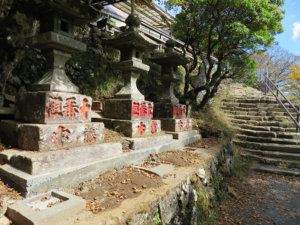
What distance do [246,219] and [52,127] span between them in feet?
14.3

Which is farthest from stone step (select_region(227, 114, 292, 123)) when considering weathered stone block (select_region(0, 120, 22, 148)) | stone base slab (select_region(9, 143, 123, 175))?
weathered stone block (select_region(0, 120, 22, 148))

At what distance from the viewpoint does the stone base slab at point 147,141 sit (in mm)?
4379

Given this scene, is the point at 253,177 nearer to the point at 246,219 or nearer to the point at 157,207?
the point at 246,219

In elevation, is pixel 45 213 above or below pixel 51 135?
below

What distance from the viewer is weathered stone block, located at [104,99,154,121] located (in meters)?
4.78

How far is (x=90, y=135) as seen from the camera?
11.8 feet

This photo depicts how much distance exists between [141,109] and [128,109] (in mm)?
384

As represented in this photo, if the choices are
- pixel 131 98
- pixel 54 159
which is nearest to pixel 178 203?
pixel 54 159

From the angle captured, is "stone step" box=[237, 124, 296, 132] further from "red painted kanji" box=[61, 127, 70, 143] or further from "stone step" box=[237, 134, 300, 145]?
"red painted kanji" box=[61, 127, 70, 143]

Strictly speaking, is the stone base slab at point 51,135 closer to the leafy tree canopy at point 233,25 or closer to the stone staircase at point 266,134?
the leafy tree canopy at point 233,25

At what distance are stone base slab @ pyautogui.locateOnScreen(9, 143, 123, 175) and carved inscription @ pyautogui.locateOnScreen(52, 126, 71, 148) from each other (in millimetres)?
207

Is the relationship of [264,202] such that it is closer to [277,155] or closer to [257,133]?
[277,155]

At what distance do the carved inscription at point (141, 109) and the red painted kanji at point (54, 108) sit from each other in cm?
191

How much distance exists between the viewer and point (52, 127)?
3.00 metres
